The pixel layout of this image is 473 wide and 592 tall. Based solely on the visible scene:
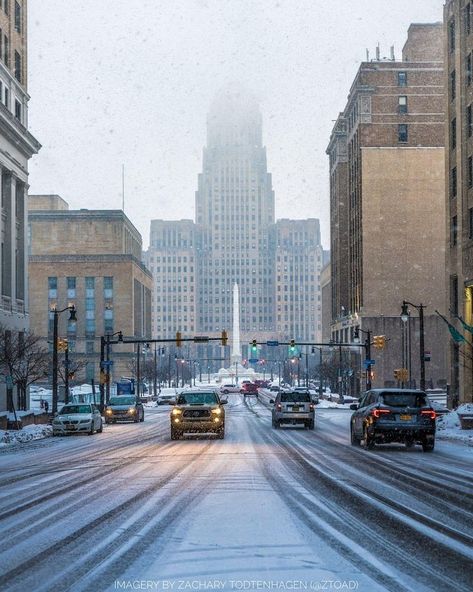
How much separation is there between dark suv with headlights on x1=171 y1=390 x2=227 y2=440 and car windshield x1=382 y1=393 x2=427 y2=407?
899 centimetres

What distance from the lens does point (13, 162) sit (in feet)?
235

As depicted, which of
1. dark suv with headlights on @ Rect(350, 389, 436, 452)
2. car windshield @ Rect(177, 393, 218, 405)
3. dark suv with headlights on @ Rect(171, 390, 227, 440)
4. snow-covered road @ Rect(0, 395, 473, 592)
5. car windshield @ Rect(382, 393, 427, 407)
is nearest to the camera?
snow-covered road @ Rect(0, 395, 473, 592)

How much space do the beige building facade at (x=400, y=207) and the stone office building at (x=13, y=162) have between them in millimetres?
46117

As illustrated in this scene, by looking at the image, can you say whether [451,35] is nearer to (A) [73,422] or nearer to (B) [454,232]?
(B) [454,232]

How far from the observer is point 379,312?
359 feet

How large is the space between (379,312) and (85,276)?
68923 millimetres

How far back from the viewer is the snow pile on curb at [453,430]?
35.8 meters

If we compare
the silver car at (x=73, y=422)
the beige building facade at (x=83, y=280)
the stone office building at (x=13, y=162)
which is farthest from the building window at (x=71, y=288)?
the silver car at (x=73, y=422)

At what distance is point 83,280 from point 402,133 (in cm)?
7131

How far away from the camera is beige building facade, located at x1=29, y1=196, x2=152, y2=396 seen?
162 metres

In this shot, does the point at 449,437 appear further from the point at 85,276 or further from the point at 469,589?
the point at 85,276

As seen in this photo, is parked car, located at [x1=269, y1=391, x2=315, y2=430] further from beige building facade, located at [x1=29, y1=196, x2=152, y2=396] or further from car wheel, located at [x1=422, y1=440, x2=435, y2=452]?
beige building facade, located at [x1=29, y1=196, x2=152, y2=396]

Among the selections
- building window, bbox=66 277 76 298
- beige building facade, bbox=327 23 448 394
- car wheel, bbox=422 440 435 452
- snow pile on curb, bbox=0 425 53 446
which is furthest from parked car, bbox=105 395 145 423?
building window, bbox=66 277 76 298

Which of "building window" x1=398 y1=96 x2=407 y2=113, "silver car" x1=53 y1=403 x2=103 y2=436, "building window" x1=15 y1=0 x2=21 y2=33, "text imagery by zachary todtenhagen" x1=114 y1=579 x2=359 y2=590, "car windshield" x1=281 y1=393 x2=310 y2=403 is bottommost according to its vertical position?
"silver car" x1=53 y1=403 x2=103 y2=436
